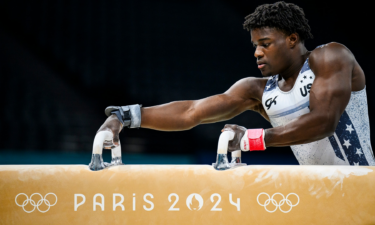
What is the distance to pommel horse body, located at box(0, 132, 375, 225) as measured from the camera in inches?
54.9

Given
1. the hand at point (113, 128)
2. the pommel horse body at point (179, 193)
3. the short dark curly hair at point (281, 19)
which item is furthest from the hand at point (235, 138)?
the short dark curly hair at point (281, 19)

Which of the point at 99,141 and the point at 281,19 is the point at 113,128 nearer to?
the point at 99,141

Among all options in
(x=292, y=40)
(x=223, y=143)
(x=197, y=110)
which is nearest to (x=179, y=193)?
(x=223, y=143)

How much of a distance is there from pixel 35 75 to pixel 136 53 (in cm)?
189

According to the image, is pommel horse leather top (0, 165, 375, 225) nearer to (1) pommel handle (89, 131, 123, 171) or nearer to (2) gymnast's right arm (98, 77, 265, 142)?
(1) pommel handle (89, 131, 123, 171)

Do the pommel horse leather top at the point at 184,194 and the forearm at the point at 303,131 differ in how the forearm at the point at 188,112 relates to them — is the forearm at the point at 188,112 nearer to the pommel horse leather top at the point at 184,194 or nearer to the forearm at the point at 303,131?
the forearm at the point at 303,131

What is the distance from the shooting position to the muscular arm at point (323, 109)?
174cm

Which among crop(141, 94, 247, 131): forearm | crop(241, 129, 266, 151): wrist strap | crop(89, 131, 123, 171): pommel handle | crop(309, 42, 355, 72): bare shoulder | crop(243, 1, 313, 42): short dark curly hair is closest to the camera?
crop(89, 131, 123, 171): pommel handle

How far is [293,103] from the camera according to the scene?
84.2 inches

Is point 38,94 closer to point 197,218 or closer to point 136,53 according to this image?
point 136,53

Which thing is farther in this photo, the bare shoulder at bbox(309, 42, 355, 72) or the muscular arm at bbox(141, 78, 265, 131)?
the muscular arm at bbox(141, 78, 265, 131)

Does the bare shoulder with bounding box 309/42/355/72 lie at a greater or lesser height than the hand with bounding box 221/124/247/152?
greater

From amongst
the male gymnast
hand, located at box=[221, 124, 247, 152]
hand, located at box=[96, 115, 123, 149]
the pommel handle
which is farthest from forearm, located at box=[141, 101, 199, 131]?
hand, located at box=[221, 124, 247, 152]

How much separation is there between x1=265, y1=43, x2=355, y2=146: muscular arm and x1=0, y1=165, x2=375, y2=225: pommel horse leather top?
327 millimetres
